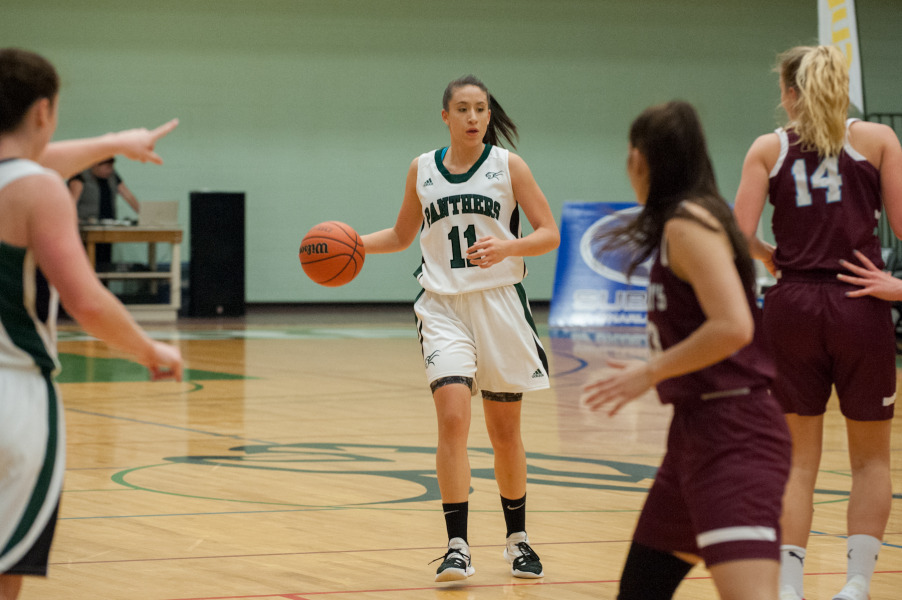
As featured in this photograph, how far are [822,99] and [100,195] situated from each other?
14.0 m

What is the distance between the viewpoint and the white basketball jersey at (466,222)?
14.1ft

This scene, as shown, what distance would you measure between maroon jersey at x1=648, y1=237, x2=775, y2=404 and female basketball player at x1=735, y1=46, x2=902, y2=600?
95 cm

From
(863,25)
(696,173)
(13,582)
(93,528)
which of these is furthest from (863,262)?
(863,25)

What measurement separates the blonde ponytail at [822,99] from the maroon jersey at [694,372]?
3.50 feet

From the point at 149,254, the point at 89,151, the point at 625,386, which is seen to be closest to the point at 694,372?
the point at 625,386

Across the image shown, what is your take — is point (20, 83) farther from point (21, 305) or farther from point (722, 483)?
point (722, 483)

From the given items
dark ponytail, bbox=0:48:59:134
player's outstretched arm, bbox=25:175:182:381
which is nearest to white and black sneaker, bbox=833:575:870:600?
player's outstretched arm, bbox=25:175:182:381

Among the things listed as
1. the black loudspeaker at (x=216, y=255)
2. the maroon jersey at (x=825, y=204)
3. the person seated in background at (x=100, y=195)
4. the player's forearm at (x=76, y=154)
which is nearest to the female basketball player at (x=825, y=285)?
the maroon jersey at (x=825, y=204)

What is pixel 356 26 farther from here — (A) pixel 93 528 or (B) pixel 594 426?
(A) pixel 93 528

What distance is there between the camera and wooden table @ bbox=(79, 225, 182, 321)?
1555cm

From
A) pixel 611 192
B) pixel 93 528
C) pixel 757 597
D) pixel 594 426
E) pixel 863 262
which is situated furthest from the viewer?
pixel 611 192

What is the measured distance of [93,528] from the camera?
4.73 m

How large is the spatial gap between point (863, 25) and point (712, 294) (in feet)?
63.0

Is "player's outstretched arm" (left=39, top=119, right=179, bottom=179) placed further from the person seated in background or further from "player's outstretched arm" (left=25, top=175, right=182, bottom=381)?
the person seated in background
